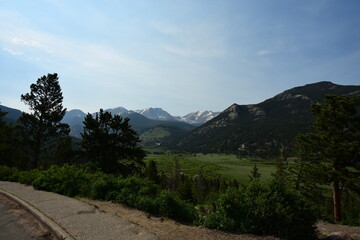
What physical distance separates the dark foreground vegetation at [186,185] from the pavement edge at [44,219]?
202 centimetres

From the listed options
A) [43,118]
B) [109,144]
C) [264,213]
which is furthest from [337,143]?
[43,118]

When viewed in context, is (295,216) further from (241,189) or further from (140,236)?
(140,236)

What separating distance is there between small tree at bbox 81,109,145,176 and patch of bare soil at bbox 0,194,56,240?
13.0 m

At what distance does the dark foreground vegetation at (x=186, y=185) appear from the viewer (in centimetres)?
694

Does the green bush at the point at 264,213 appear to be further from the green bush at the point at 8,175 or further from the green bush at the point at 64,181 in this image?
the green bush at the point at 8,175

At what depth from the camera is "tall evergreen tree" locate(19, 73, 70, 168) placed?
2855cm

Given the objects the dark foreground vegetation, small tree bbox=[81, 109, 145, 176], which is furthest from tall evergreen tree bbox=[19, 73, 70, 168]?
small tree bbox=[81, 109, 145, 176]

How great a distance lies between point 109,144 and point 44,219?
16214 mm

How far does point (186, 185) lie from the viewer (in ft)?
139

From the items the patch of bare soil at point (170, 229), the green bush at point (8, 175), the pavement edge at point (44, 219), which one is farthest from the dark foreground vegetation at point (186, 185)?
the pavement edge at point (44, 219)

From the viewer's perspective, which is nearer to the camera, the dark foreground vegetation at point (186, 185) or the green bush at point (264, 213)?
the green bush at point (264, 213)

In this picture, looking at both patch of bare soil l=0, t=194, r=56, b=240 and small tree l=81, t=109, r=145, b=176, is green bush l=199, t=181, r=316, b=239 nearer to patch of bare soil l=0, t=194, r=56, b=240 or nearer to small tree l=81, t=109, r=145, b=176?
patch of bare soil l=0, t=194, r=56, b=240

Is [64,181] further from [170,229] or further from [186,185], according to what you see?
[186,185]

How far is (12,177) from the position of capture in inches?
624
